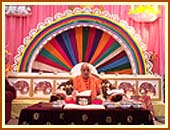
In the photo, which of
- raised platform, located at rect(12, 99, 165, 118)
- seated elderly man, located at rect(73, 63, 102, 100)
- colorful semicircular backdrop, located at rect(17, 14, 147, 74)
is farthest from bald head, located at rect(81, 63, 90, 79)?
raised platform, located at rect(12, 99, 165, 118)

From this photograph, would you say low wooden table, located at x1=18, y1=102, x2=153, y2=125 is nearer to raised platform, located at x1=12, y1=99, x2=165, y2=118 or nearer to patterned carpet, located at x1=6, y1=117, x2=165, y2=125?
patterned carpet, located at x1=6, y1=117, x2=165, y2=125

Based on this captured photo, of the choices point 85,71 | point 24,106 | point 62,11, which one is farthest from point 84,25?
point 24,106

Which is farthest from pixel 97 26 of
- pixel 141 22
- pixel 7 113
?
pixel 7 113

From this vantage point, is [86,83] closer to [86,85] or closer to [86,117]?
[86,85]

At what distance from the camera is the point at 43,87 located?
A: 6.22 m

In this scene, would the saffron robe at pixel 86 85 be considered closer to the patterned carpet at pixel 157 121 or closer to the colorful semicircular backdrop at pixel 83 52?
the patterned carpet at pixel 157 121

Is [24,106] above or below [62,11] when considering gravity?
below

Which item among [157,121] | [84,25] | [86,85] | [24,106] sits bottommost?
[157,121]

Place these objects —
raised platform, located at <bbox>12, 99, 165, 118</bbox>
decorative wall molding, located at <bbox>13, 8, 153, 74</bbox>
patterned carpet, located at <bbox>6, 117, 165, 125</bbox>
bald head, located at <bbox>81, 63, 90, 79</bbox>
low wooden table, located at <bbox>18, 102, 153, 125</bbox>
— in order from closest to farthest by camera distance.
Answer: low wooden table, located at <bbox>18, 102, 153, 125</bbox>, bald head, located at <bbox>81, 63, 90, 79</bbox>, patterned carpet, located at <bbox>6, 117, 165, 125</bbox>, raised platform, located at <bbox>12, 99, 165, 118</bbox>, decorative wall molding, located at <bbox>13, 8, 153, 74</bbox>

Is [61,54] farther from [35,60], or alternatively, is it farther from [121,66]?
[121,66]

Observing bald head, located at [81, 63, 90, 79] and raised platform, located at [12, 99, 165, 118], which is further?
raised platform, located at [12, 99, 165, 118]

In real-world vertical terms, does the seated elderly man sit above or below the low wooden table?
above

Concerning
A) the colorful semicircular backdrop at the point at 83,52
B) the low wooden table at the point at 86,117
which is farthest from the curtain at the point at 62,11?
the low wooden table at the point at 86,117

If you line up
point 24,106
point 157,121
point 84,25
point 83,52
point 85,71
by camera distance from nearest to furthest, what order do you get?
point 85,71, point 157,121, point 24,106, point 84,25, point 83,52
